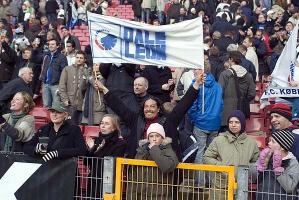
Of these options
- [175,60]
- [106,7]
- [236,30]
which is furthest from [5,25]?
[175,60]

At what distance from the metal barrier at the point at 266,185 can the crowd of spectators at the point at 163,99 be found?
2cm

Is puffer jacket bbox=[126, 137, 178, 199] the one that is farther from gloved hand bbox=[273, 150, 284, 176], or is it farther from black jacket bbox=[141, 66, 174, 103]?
black jacket bbox=[141, 66, 174, 103]

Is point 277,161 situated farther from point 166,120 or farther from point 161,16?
point 161,16

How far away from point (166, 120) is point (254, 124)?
5.15 m

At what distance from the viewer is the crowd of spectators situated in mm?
9055

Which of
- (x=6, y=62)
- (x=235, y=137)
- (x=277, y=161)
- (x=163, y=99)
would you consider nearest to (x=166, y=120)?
(x=235, y=137)

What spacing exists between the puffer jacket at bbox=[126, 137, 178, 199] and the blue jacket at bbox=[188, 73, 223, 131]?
2.99 metres

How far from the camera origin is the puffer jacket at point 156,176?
327 inches

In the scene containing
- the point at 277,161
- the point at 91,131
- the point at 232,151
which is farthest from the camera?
the point at 91,131

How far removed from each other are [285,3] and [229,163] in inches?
617

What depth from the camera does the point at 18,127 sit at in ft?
32.6

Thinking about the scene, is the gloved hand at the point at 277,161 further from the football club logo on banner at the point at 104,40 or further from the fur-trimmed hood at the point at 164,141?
the football club logo on banner at the point at 104,40

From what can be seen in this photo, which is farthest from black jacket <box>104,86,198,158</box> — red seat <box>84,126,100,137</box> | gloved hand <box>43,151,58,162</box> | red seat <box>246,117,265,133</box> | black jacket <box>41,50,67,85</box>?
black jacket <box>41,50,67,85</box>

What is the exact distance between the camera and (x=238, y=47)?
54.3 feet
